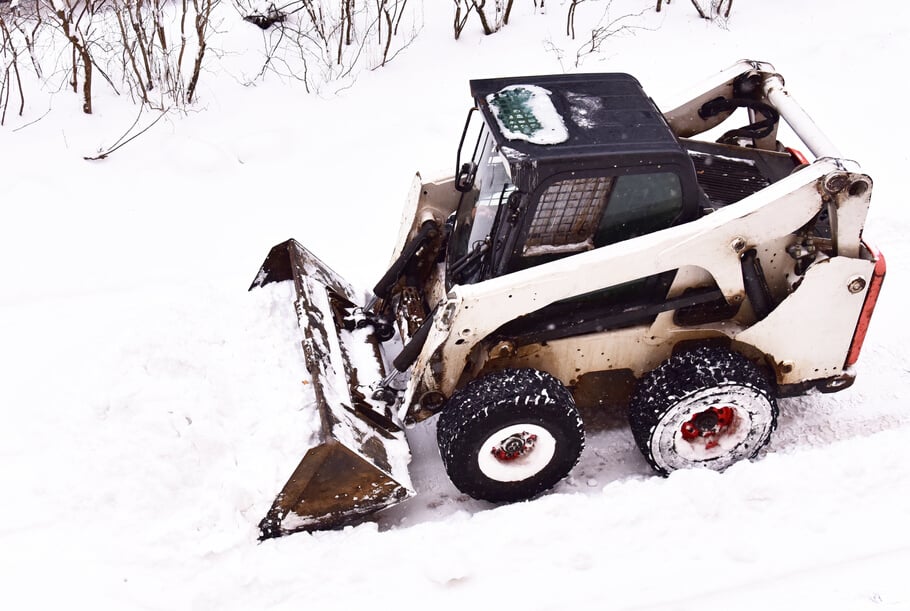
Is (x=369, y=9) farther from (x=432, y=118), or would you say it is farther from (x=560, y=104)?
(x=560, y=104)

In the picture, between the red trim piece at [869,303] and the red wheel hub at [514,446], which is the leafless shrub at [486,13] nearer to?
the red trim piece at [869,303]

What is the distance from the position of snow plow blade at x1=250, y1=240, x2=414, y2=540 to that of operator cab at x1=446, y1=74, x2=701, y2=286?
81 centimetres

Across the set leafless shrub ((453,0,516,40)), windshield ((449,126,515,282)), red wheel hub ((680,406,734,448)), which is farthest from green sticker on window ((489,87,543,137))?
leafless shrub ((453,0,516,40))

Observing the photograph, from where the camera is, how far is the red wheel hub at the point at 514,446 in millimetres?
4215

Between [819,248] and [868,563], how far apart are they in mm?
1489

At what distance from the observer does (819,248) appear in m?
4.16

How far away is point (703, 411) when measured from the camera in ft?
14.1

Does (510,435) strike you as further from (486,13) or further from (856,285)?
(486,13)

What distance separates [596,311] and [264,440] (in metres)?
1.83

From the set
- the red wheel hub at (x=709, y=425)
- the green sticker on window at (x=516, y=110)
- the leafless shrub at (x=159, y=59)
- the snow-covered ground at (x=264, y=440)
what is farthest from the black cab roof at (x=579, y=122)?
the leafless shrub at (x=159, y=59)

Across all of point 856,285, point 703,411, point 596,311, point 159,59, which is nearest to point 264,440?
point 596,311

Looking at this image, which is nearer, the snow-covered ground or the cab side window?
the snow-covered ground

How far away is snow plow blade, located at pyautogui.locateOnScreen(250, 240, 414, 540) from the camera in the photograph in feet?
12.9

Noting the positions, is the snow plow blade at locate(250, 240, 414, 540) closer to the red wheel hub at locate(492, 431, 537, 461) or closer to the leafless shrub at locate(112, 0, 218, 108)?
the red wheel hub at locate(492, 431, 537, 461)
